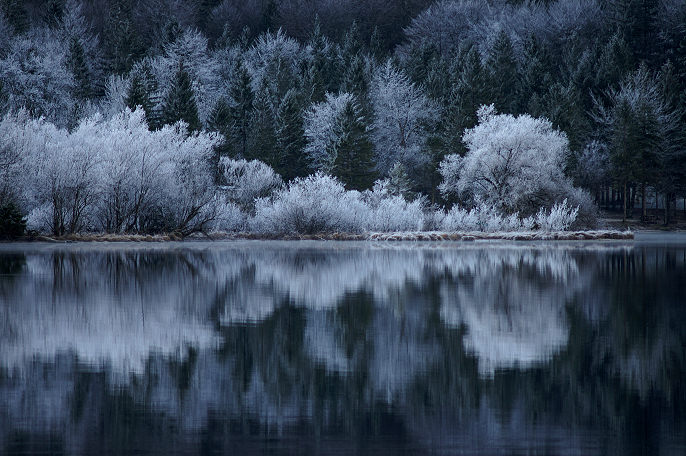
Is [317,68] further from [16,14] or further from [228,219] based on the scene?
[228,219]

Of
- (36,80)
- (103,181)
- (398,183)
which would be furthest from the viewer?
(36,80)

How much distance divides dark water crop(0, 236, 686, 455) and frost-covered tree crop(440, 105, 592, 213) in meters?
25.5

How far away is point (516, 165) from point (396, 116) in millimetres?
20995

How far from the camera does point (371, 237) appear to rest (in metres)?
40.2

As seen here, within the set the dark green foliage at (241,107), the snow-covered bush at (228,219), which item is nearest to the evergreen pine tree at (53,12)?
the dark green foliage at (241,107)

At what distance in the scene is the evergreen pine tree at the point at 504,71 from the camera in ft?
202

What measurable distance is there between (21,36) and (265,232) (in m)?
37.8

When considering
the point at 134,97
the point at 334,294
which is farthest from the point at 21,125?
the point at 334,294

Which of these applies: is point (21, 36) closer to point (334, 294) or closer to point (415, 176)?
point (415, 176)

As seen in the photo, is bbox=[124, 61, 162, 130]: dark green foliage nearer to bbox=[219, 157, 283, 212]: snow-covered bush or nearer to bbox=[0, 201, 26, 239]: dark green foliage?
bbox=[219, 157, 283, 212]: snow-covered bush

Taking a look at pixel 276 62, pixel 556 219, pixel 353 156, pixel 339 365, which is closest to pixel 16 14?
pixel 276 62

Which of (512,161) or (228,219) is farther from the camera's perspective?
(512,161)

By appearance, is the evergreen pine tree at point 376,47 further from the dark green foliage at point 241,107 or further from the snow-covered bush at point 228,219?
the snow-covered bush at point 228,219

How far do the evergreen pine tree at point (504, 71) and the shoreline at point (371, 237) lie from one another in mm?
19570
